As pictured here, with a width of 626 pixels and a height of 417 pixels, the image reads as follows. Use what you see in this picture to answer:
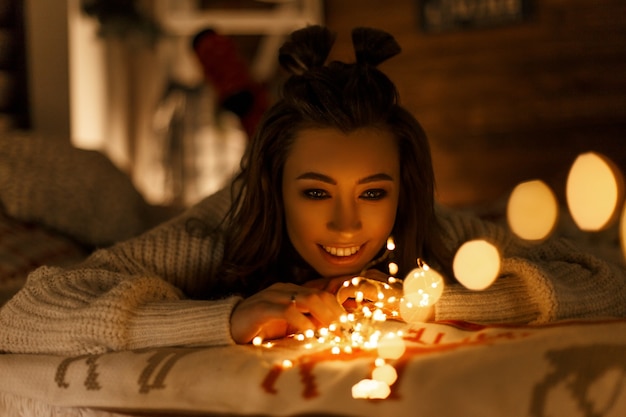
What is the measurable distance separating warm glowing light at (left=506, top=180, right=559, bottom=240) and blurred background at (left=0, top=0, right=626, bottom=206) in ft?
0.68

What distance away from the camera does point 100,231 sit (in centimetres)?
180

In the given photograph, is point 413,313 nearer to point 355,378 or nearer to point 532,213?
point 355,378

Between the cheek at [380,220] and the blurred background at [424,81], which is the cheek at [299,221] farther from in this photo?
the blurred background at [424,81]

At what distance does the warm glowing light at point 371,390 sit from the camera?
780 mm

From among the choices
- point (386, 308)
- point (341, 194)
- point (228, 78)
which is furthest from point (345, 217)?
point (228, 78)

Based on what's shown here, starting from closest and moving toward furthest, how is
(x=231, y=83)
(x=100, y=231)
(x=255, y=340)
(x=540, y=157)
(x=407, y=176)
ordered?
(x=255, y=340)
(x=407, y=176)
(x=100, y=231)
(x=231, y=83)
(x=540, y=157)

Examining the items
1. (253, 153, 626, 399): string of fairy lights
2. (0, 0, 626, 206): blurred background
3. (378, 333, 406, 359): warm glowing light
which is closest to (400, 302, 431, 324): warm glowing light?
(253, 153, 626, 399): string of fairy lights

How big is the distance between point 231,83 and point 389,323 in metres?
1.34

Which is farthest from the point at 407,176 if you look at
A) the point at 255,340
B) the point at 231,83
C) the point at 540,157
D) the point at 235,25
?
the point at 235,25

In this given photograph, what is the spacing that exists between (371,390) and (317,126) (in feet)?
1.49

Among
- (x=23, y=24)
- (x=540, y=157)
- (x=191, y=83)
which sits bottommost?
(x=540, y=157)

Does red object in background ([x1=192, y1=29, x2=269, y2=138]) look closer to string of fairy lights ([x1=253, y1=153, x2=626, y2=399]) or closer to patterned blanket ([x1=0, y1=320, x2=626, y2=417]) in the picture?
string of fairy lights ([x1=253, y1=153, x2=626, y2=399])

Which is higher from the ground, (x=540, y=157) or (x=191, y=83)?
(x=191, y=83)

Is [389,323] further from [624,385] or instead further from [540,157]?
[540,157]
